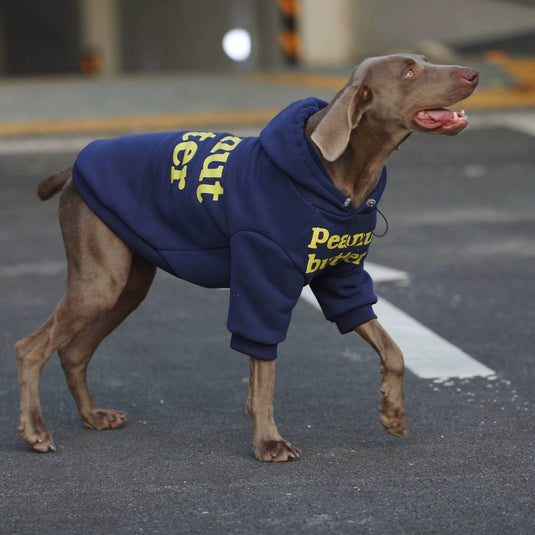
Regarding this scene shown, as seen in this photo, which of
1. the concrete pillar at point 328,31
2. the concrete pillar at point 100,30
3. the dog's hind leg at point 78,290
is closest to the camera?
the dog's hind leg at point 78,290

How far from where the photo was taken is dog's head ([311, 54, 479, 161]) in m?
4.14

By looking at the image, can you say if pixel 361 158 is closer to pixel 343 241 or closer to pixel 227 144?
pixel 343 241

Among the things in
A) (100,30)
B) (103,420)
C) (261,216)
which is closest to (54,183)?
(103,420)

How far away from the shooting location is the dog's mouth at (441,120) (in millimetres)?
4137

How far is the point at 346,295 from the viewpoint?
14.9ft

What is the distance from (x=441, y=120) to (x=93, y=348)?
1.73 meters

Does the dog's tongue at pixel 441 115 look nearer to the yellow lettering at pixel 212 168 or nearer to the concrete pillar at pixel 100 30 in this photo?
the yellow lettering at pixel 212 168

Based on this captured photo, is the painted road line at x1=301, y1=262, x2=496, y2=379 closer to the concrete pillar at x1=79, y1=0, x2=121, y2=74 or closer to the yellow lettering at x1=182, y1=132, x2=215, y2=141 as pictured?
the yellow lettering at x1=182, y1=132, x2=215, y2=141

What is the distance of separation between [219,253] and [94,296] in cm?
50

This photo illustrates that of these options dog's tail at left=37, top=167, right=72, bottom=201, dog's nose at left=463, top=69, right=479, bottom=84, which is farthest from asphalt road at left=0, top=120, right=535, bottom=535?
dog's nose at left=463, top=69, right=479, bottom=84

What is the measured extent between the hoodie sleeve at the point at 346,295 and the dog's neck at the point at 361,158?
35 cm

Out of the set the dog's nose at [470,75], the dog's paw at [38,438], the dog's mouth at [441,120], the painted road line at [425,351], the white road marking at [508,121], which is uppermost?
the dog's nose at [470,75]

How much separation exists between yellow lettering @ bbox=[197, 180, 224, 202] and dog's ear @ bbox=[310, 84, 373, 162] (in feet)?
1.32

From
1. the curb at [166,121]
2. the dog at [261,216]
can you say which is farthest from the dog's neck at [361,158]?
the curb at [166,121]
